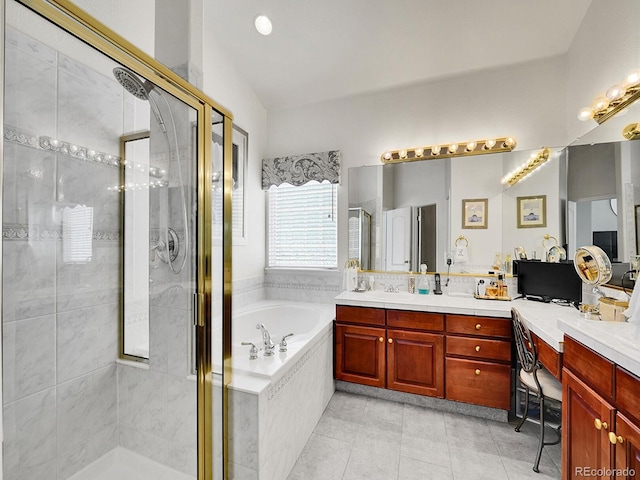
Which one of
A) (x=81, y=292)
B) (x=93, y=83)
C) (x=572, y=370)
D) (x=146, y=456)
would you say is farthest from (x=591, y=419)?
(x=93, y=83)

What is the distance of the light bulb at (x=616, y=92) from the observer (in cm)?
159

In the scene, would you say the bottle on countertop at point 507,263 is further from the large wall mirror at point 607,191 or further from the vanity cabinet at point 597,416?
the vanity cabinet at point 597,416

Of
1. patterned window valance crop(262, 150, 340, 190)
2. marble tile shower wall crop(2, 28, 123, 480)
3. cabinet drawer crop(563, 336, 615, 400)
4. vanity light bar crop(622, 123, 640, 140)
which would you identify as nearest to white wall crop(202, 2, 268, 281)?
patterned window valance crop(262, 150, 340, 190)

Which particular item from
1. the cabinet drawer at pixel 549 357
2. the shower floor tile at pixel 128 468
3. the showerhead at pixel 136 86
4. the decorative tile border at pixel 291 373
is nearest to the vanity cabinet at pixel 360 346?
the decorative tile border at pixel 291 373

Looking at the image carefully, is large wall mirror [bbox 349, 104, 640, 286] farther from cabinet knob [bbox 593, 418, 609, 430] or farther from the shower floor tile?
the shower floor tile

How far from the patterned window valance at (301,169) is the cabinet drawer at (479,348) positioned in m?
1.76

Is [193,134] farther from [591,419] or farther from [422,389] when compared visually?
[422,389]

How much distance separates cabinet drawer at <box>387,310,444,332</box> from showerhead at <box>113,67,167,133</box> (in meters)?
1.96

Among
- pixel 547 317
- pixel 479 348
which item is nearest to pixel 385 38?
pixel 547 317

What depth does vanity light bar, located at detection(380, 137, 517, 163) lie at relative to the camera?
96.3 inches

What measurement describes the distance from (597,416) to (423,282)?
164cm

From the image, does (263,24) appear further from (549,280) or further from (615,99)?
(549,280)

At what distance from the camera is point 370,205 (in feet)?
9.34

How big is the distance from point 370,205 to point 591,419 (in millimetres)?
2108
